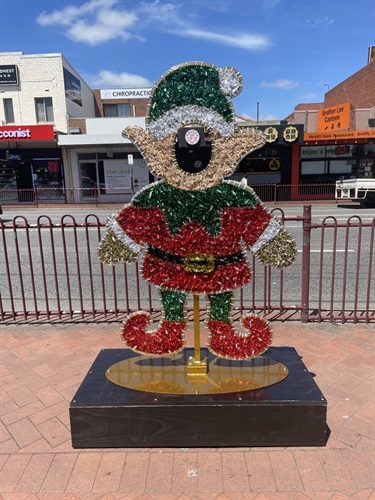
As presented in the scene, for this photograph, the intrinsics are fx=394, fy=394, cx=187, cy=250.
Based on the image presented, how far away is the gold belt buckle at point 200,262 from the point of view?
9.80 ft

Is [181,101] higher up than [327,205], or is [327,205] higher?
[181,101]

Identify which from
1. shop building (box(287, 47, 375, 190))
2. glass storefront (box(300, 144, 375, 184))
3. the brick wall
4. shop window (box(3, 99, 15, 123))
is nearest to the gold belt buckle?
shop building (box(287, 47, 375, 190))

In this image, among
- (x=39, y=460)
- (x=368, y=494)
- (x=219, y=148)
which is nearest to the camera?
(x=368, y=494)

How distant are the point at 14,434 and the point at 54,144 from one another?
2416 centimetres

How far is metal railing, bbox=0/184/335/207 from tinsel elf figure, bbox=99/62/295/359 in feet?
69.5

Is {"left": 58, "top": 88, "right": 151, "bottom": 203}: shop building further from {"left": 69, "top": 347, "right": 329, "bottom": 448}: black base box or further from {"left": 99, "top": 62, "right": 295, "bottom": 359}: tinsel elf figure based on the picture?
{"left": 69, "top": 347, "right": 329, "bottom": 448}: black base box

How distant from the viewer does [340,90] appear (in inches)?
1538

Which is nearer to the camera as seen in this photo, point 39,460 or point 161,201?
point 39,460

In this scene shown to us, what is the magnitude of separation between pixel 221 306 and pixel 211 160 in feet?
3.69

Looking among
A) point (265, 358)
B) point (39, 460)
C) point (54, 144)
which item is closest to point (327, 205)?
point (54, 144)

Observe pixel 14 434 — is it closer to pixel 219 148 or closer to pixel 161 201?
pixel 161 201

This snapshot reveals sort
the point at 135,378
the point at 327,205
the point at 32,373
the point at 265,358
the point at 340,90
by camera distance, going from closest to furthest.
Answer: the point at 135,378
the point at 265,358
the point at 32,373
the point at 327,205
the point at 340,90

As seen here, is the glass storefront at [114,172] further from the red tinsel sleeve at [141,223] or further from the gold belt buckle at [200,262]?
the gold belt buckle at [200,262]

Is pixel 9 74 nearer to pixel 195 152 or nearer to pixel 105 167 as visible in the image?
pixel 105 167
